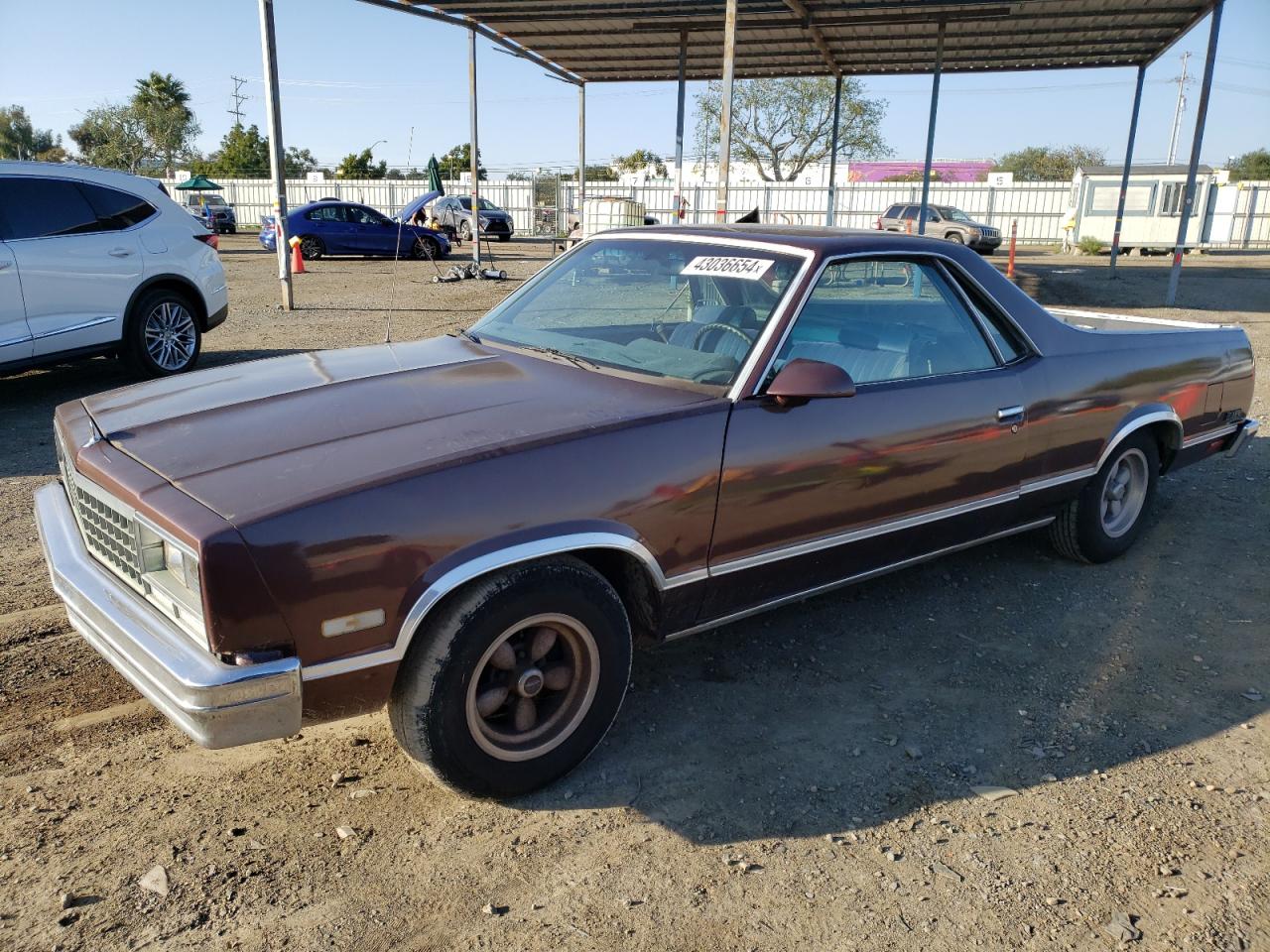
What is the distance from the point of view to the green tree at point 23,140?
229ft

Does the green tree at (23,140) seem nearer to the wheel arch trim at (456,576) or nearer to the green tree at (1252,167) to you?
the green tree at (1252,167)

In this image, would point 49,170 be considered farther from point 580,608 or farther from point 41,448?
point 580,608

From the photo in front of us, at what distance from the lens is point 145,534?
240 centimetres

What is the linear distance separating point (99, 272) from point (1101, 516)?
7371mm

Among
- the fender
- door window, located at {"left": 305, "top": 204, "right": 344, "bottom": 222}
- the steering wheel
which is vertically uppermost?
door window, located at {"left": 305, "top": 204, "right": 344, "bottom": 222}

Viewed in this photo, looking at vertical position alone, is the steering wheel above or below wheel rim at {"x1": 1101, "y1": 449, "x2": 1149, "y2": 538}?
above

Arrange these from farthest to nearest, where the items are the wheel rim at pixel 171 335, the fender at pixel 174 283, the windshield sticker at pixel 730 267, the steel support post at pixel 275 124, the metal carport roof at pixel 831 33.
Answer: the metal carport roof at pixel 831 33, the steel support post at pixel 275 124, the wheel rim at pixel 171 335, the fender at pixel 174 283, the windshield sticker at pixel 730 267

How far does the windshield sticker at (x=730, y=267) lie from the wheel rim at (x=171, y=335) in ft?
19.9

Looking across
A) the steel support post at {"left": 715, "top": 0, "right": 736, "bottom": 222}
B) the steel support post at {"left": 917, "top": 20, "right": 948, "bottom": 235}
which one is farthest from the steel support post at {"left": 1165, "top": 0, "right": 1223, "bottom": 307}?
the steel support post at {"left": 715, "top": 0, "right": 736, "bottom": 222}

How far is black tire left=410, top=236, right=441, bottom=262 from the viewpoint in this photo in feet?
76.8

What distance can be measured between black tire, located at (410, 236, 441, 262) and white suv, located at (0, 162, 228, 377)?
49.4 ft

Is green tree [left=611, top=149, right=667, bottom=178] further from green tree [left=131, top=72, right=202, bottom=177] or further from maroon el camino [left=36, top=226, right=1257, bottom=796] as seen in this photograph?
maroon el camino [left=36, top=226, right=1257, bottom=796]

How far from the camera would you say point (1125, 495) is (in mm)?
4773

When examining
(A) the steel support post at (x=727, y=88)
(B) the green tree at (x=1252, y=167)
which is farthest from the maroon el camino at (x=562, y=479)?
(B) the green tree at (x=1252, y=167)
